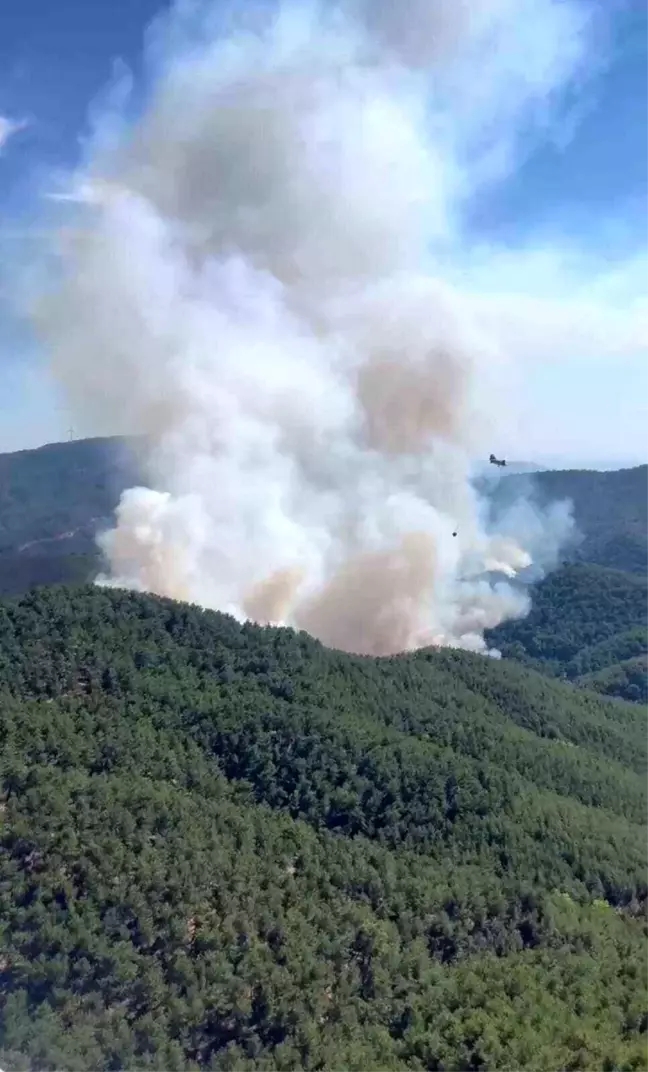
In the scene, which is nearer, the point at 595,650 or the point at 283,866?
the point at 283,866

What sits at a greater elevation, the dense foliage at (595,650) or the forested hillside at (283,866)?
the dense foliage at (595,650)

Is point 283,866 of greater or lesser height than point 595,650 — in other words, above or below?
below

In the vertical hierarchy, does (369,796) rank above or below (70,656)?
below

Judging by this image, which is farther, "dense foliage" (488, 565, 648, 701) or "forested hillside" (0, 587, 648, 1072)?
"dense foliage" (488, 565, 648, 701)

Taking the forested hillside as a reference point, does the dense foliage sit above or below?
above

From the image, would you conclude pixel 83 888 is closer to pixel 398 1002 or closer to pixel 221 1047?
pixel 221 1047

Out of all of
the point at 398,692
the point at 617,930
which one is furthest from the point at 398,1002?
the point at 398,692

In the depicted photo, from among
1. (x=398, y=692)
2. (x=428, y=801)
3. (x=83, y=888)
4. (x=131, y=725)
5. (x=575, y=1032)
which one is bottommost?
(x=575, y=1032)

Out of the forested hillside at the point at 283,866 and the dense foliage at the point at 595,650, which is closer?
the forested hillside at the point at 283,866
